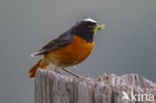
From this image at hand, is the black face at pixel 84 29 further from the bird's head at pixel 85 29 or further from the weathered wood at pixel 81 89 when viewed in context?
the weathered wood at pixel 81 89

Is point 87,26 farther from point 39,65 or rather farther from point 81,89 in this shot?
point 81,89

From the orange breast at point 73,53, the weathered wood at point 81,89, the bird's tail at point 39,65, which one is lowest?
the weathered wood at point 81,89

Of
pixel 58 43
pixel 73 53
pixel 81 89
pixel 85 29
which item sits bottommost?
pixel 81 89

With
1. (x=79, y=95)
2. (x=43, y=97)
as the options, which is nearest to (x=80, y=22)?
(x=43, y=97)

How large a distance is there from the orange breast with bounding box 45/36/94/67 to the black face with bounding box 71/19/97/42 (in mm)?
71

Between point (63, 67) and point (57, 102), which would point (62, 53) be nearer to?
point (63, 67)

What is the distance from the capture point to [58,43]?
3.97m

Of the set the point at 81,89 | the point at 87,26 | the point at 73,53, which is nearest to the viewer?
the point at 81,89

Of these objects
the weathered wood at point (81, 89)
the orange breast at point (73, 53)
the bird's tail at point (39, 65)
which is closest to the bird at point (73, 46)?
the orange breast at point (73, 53)

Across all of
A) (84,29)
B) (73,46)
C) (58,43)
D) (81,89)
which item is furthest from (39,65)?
(81,89)

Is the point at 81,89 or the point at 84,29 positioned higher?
the point at 84,29

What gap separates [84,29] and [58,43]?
355 mm

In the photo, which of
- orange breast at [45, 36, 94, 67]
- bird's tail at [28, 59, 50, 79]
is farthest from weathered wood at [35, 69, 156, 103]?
bird's tail at [28, 59, 50, 79]

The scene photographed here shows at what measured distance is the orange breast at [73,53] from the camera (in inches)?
149
